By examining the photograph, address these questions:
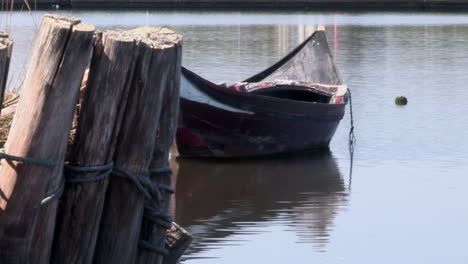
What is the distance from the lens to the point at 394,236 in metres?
9.19

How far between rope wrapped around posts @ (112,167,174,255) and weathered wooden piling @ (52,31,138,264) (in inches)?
4.2

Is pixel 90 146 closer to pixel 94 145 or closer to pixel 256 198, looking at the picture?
pixel 94 145

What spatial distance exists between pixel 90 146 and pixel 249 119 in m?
8.79

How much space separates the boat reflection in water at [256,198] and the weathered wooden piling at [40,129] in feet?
15.6

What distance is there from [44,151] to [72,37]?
1.32 feet

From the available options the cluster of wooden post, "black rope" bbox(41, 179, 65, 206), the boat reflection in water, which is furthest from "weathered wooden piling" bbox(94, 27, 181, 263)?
the boat reflection in water

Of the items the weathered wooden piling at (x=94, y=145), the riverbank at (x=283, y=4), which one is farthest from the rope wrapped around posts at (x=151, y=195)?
the riverbank at (x=283, y=4)

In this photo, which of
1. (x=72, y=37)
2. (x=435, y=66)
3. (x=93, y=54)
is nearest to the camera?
(x=72, y=37)

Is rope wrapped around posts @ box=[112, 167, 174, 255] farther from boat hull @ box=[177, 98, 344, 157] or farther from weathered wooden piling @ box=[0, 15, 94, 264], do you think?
boat hull @ box=[177, 98, 344, 157]

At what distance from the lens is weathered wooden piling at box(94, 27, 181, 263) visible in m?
3.73

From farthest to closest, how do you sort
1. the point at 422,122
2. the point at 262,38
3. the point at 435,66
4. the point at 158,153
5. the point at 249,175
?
1. the point at 262,38
2. the point at 435,66
3. the point at 422,122
4. the point at 249,175
5. the point at 158,153

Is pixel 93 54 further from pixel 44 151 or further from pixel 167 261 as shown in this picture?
pixel 167 261

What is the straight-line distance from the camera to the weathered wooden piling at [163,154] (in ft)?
12.9

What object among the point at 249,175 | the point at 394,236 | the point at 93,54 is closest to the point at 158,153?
the point at 93,54
